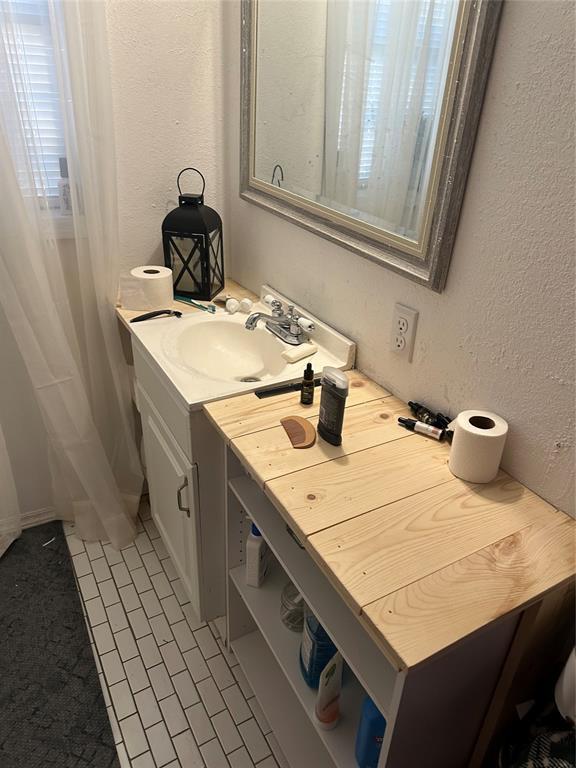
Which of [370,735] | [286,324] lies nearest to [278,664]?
[370,735]

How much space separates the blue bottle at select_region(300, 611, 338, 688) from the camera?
3.70 feet

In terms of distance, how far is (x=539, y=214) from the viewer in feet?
2.76

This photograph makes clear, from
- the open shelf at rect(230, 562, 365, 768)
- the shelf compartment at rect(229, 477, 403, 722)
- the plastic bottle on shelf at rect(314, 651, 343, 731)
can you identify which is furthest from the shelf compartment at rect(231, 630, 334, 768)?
the shelf compartment at rect(229, 477, 403, 722)

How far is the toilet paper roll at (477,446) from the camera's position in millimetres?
935

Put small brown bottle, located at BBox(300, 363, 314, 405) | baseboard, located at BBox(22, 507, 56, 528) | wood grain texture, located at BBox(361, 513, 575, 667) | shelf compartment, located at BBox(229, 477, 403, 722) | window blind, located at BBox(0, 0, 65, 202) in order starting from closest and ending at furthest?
1. wood grain texture, located at BBox(361, 513, 575, 667)
2. shelf compartment, located at BBox(229, 477, 403, 722)
3. small brown bottle, located at BBox(300, 363, 314, 405)
4. window blind, located at BBox(0, 0, 65, 202)
5. baseboard, located at BBox(22, 507, 56, 528)

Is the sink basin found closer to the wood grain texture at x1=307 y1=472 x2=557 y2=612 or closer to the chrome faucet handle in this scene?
the chrome faucet handle

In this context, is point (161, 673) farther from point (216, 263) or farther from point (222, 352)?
point (216, 263)

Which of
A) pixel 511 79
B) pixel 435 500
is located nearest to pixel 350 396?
pixel 435 500

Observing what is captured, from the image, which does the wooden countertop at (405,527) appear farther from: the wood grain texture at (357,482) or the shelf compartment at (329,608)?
the shelf compartment at (329,608)

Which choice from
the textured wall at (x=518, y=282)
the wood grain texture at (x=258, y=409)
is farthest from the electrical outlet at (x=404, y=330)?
the wood grain texture at (x=258, y=409)

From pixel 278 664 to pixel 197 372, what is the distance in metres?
0.78

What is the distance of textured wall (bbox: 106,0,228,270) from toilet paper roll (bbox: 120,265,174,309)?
160 mm

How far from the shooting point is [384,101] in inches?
42.9

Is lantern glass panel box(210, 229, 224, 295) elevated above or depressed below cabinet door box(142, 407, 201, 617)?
above
